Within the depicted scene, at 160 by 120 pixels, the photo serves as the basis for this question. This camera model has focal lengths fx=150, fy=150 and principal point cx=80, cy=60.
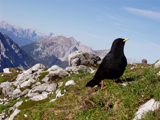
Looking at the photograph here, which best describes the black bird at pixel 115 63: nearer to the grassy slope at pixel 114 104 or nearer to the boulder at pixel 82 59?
the grassy slope at pixel 114 104

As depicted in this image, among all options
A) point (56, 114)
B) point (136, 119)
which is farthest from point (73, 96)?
point (136, 119)

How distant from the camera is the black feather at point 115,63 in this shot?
9172 mm

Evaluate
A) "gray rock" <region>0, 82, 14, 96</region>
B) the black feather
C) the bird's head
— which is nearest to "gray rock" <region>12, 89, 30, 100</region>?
"gray rock" <region>0, 82, 14, 96</region>

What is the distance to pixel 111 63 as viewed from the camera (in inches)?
367

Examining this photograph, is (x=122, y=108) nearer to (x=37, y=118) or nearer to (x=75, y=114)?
(x=75, y=114)

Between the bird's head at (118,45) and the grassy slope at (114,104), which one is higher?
the bird's head at (118,45)

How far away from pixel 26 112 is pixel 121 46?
8.42 meters

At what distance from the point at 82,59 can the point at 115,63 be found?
2754 cm

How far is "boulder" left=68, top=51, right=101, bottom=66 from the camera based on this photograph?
35391mm

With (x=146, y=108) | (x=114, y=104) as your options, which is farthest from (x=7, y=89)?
(x=146, y=108)

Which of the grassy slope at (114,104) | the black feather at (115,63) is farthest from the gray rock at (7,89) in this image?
the black feather at (115,63)

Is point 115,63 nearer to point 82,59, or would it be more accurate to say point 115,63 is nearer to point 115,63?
point 115,63

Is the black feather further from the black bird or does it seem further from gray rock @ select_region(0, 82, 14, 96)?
gray rock @ select_region(0, 82, 14, 96)

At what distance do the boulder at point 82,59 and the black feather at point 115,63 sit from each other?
25252 mm
